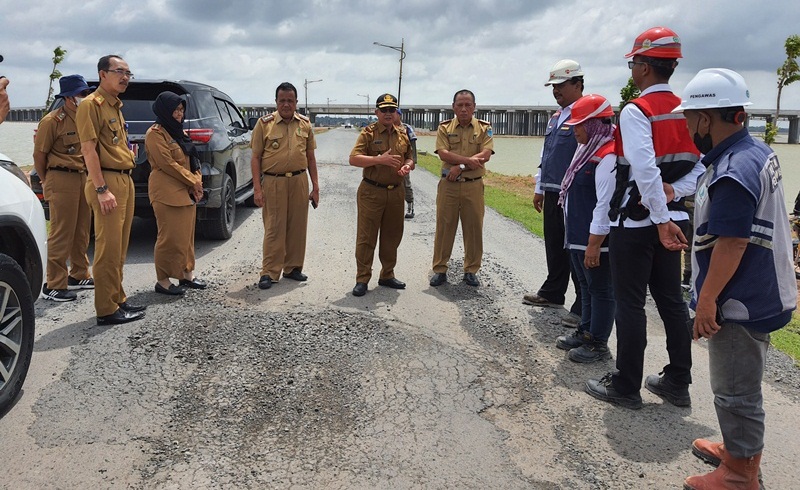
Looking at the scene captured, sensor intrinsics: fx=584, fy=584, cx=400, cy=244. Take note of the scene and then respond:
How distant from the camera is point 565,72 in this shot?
16.6 feet

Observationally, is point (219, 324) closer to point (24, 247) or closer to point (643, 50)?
point (24, 247)

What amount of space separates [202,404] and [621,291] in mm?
2603

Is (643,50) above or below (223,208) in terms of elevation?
above

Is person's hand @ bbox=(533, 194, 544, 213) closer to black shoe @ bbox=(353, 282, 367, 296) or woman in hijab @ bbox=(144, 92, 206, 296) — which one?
black shoe @ bbox=(353, 282, 367, 296)

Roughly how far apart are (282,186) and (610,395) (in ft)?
12.9

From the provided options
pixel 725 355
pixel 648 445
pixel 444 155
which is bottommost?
pixel 648 445

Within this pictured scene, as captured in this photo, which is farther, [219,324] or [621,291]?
[219,324]

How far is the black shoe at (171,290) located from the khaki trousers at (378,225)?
1.71m

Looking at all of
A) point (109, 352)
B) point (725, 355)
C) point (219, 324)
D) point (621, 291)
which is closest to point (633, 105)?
point (621, 291)

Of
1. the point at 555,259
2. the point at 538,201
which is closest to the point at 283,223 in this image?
the point at 538,201

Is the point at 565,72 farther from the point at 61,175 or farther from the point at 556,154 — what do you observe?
the point at 61,175

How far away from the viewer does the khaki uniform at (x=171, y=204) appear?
548 cm

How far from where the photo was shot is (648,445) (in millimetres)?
3174

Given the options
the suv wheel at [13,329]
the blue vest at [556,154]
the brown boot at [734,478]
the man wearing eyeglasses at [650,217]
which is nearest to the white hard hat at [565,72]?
the blue vest at [556,154]
